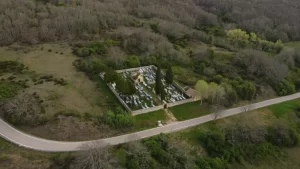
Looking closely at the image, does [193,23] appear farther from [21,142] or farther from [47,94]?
[21,142]

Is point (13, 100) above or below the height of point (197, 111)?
above

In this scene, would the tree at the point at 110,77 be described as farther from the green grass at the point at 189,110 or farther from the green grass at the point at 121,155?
the green grass at the point at 121,155

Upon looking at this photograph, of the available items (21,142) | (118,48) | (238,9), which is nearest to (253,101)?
(118,48)

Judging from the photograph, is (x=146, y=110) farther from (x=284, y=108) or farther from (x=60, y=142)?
(x=284, y=108)

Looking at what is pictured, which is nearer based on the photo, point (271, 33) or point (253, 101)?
point (253, 101)

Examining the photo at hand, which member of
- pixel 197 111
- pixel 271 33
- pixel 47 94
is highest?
pixel 47 94

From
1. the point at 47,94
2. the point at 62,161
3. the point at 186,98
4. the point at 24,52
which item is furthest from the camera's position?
the point at 24,52

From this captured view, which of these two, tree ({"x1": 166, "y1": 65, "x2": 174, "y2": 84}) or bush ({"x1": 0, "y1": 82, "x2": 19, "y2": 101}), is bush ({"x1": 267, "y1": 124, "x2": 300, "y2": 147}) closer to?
tree ({"x1": 166, "y1": 65, "x2": 174, "y2": 84})
